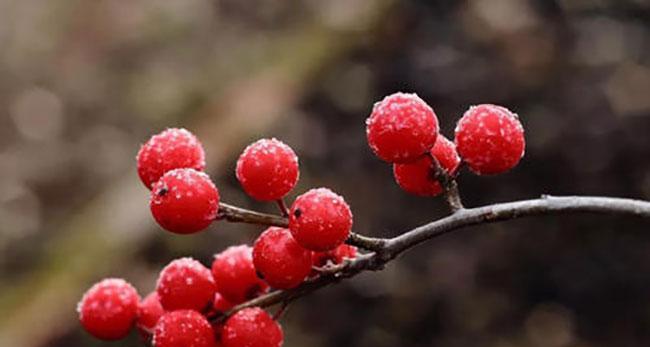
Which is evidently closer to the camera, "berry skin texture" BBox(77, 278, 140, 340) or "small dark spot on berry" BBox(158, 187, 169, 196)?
"small dark spot on berry" BBox(158, 187, 169, 196)

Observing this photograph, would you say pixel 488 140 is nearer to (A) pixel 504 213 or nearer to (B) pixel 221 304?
(A) pixel 504 213

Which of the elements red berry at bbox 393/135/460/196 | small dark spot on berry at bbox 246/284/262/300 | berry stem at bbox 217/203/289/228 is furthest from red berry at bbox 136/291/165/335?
red berry at bbox 393/135/460/196

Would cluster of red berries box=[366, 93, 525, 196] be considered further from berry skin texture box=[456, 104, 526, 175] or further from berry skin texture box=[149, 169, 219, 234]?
berry skin texture box=[149, 169, 219, 234]

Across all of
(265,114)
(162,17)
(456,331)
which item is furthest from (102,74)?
(456,331)

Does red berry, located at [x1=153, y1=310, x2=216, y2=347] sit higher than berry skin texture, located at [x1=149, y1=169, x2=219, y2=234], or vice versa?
berry skin texture, located at [x1=149, y1=169, x2=219, y2=234]

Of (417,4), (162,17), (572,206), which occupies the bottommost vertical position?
(572,206)

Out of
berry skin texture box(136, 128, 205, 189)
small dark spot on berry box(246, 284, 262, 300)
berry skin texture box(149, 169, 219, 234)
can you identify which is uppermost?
berry skin texture box(136, 128, 205, 189)

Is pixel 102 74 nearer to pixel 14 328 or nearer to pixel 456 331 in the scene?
pixel 14 328
